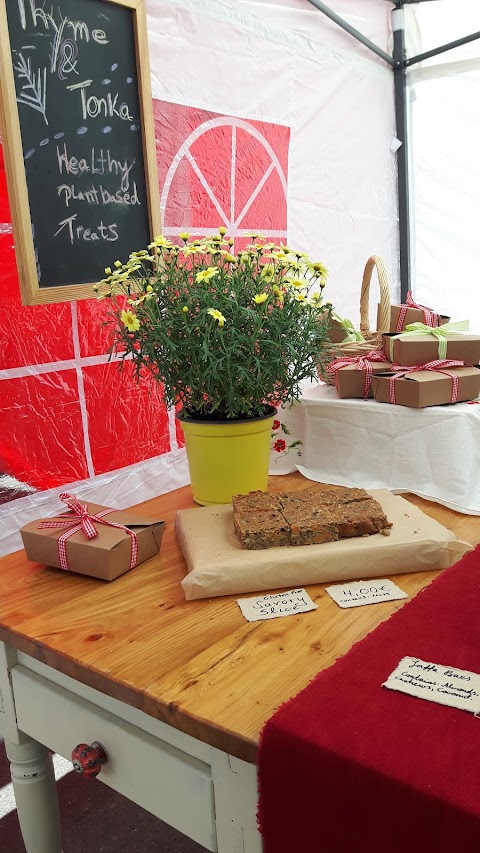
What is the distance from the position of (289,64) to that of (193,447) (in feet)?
4.74

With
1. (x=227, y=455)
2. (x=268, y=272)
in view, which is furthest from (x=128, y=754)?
(x=268, y=272)

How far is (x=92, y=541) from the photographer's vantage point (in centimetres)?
101

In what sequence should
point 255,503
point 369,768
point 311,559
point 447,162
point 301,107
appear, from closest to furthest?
point 369,768 → point 311,559 → point 255,503 → point 301,107 → point 447,162

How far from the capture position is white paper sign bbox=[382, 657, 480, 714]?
2.22ft

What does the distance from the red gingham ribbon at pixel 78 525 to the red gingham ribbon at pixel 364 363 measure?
56 centimetres

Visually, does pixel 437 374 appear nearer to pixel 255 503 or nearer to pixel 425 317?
pixel 425 317

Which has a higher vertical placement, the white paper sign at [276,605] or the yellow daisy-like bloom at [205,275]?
the yellow daisy-like bloom at [205,275]

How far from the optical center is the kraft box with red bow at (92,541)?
100 centimetres

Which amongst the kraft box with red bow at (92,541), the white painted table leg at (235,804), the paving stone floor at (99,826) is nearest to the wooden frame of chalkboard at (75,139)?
the kraft box with red bow at (92,541)

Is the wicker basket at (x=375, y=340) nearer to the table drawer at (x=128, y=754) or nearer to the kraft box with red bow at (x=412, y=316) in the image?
the kraft box with red bow at (x=412, y=316)

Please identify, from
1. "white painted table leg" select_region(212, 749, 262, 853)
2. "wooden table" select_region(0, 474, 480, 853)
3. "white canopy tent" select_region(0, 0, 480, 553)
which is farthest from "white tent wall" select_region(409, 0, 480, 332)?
"white painted table leg" select_region(212, 749, 262, 853)

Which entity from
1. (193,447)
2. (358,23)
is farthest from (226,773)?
(358,23)

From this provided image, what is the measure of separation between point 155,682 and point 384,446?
0.71 metres

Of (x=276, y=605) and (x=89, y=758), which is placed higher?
(x=276, y=605)
